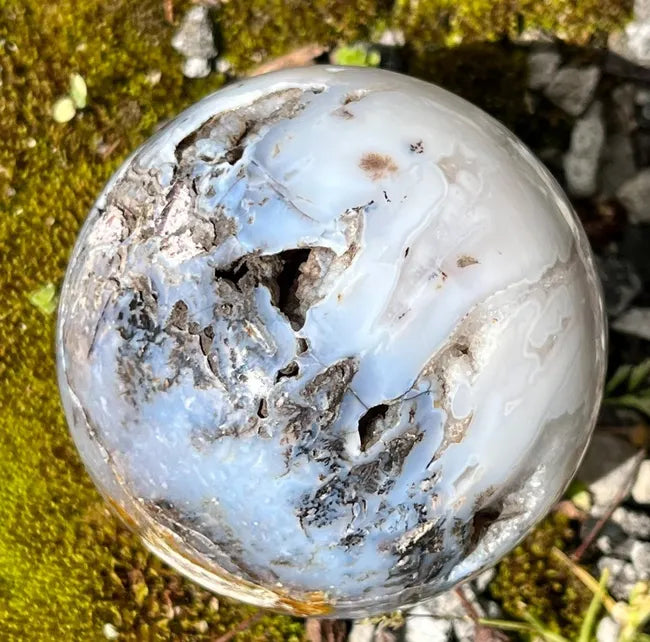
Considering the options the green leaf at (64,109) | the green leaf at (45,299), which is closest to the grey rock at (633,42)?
the green leaf at (64,109)

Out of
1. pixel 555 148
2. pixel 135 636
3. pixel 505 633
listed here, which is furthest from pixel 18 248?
pixel 505 633

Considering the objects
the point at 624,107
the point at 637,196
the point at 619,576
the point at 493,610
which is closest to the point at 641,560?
the point at 619,576

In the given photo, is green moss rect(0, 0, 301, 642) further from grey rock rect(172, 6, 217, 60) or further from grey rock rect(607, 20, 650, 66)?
grey rock rect(607, 20, 650, 66)

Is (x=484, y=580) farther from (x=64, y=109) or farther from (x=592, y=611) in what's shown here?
(x=64, y=109)

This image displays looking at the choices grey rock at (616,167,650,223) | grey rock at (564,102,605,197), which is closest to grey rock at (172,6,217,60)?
grey rock at (564,102,605,197)

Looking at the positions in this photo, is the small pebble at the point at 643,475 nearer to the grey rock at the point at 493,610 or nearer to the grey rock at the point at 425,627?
the grey rock at the point at 493,610

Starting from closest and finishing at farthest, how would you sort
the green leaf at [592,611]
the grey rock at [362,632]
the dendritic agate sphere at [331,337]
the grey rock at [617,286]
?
the dendritic agate sphere at [331,337] < the green leaf at [592,611] < the grey rock at [362,632] < the grey rock at [617,286]
